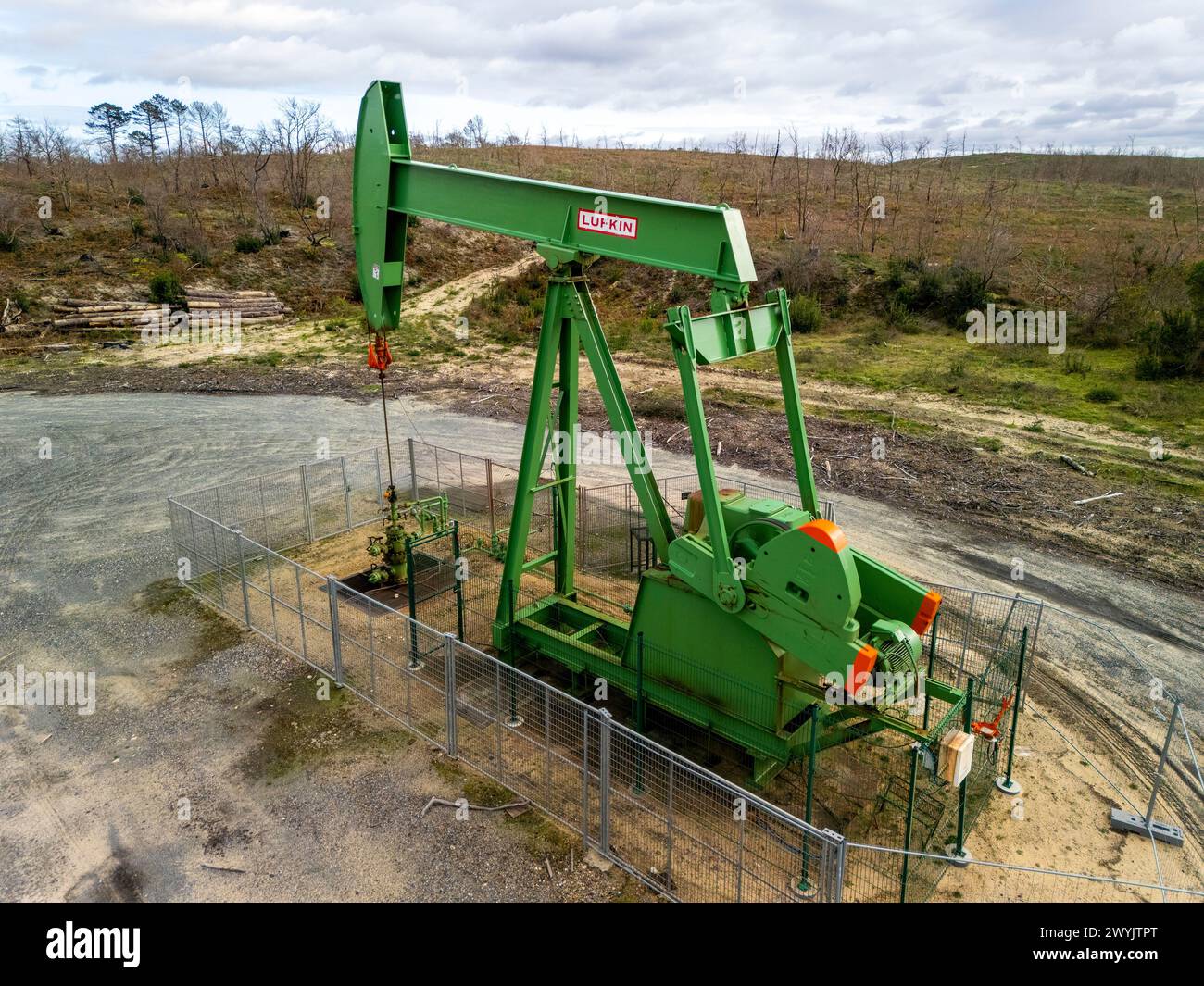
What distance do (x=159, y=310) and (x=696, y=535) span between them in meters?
32.5

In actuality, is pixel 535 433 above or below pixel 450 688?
above

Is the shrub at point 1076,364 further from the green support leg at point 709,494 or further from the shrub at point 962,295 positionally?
the green support leg at point 709,494

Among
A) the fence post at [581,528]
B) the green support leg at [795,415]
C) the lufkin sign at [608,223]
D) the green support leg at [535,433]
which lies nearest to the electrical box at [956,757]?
the green support leg at [795,415]

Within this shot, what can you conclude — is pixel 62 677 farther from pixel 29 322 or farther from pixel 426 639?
pixel 29 322

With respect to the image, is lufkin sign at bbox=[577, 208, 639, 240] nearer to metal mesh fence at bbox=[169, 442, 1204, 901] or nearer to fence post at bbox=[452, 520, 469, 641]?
metal mesh fence at bbox=[169, 442, 1204, 901]

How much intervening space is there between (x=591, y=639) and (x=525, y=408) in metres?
15.1

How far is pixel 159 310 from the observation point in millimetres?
34688

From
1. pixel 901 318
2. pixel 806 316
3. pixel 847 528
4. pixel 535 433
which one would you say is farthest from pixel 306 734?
pixel 901 318

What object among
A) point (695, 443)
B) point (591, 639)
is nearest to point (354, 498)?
point (591, 639)

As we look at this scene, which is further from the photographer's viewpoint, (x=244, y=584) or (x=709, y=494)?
(x=244, y=584)

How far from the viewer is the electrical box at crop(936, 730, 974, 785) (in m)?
7.89

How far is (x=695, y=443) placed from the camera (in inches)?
329

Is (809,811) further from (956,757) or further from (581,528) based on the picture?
(581,528)

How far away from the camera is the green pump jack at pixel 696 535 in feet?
26.9
